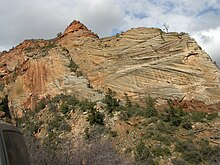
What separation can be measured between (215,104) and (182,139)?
7138mm

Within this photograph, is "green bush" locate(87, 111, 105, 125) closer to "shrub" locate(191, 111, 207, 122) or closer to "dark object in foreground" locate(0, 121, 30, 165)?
"shrub" locate(191, 111, 207, 122)

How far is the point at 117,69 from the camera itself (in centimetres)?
4066

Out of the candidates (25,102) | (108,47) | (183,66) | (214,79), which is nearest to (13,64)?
(25,102)

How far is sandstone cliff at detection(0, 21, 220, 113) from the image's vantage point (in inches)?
1496

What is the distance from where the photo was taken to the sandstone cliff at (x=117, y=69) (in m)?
38.0

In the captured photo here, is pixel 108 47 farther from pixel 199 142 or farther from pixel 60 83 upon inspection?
pixel 199 142

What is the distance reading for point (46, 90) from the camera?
1646 inches

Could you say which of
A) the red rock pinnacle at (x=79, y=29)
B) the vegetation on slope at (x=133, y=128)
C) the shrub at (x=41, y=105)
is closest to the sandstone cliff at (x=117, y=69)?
the red rock pinnacle at (x=79, y=29)

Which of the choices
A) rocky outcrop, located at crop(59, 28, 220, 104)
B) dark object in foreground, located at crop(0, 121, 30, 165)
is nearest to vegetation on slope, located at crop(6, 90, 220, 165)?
rocky outcrop, located at crop(59, 28, 220, 104)

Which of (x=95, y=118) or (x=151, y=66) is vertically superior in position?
(x=151, y=66)

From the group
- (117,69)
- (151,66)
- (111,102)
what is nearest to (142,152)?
(111,102)

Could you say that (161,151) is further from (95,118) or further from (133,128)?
(95,118)

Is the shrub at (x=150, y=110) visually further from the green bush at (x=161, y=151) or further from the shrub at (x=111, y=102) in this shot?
the green bush at (x=161, y=151)

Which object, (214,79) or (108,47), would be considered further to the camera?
(108,47)
